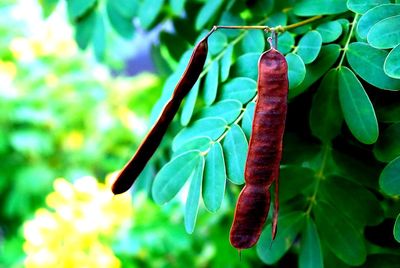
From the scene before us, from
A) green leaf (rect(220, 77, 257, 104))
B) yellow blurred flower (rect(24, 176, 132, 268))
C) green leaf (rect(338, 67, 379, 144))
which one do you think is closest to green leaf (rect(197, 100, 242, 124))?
green leaf (rect(220, 77, 257, 104))

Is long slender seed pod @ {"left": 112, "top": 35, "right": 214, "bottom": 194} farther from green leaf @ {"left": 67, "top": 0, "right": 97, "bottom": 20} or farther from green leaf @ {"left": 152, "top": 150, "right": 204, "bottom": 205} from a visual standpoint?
green leaf @ {"left": 67, "top": 0, "right": 97, "bottom": 20}

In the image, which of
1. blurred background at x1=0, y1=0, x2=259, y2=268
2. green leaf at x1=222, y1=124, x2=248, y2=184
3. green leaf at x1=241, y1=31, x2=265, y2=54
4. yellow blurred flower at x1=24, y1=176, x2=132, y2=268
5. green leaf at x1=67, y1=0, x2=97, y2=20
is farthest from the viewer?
blurred background at x1=0, y1=0, x2=259, y2=268

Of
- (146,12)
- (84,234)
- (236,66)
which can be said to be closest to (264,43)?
(236,66)

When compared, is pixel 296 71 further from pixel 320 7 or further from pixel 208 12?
pixel 208 12

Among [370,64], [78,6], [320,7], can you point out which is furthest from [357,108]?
[78,6]

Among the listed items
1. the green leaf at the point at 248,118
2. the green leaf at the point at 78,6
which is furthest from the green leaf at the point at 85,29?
the green leaf at the point at 248,118

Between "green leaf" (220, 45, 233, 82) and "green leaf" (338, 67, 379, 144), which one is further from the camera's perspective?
"green leaf" (220, 45, 233, 82)

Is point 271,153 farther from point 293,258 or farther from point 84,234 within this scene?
point 84,234
